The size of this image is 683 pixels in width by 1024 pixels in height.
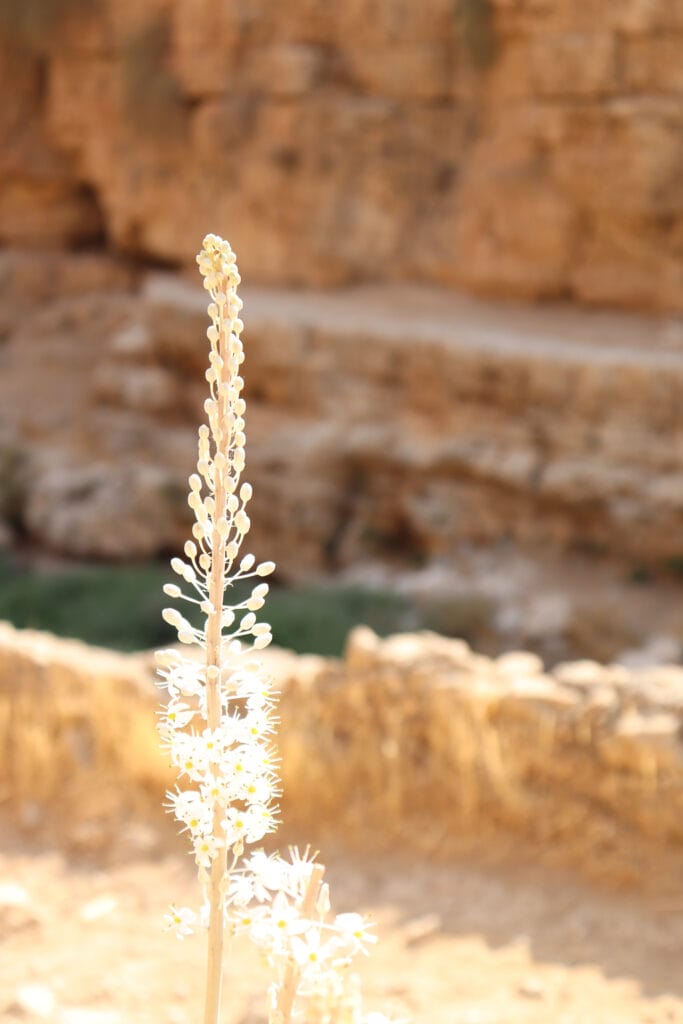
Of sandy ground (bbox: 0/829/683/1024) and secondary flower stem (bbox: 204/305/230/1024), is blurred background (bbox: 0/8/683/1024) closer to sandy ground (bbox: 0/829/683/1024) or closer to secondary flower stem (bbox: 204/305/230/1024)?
sandy ground (bbox: 0/829/683/1024)

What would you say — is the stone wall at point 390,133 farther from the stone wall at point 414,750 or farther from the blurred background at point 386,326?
the stone wall at point 414,750

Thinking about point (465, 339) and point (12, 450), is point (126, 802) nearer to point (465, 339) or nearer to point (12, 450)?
point (465, 339)

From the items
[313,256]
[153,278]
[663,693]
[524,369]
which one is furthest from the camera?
[153,278]

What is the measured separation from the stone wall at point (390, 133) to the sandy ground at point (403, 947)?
11.2 meters

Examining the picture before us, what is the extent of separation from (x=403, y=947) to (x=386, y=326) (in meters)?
11.2

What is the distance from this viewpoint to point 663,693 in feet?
12.1

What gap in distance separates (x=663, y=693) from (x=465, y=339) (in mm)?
9956

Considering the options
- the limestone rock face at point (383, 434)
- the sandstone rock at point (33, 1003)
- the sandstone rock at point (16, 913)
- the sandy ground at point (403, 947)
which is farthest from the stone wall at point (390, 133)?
the sandstone rock at point (33, 1003)

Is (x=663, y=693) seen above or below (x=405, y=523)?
below

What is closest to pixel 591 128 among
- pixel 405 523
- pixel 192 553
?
pixel 405 523

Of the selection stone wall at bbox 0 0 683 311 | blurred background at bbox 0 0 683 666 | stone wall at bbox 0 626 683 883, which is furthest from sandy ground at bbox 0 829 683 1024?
stone wall at bbox 0 0 683 311

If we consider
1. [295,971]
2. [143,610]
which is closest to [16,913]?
[295,971]

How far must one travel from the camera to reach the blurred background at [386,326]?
12.3m

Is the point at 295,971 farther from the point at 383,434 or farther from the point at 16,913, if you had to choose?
the point at 383,434
